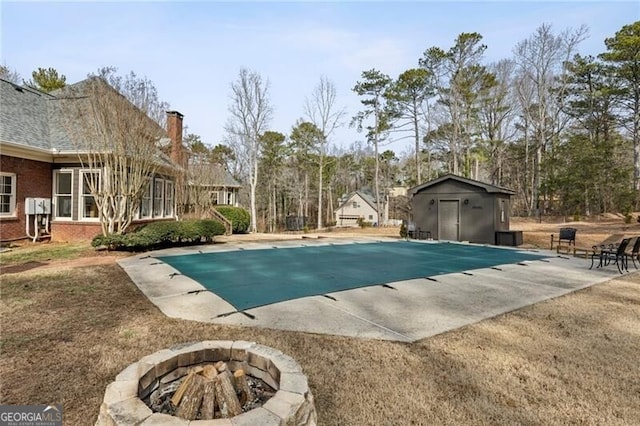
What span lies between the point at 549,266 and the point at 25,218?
51.4 ft

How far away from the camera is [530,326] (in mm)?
4082

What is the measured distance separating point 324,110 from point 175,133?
14.7 metres

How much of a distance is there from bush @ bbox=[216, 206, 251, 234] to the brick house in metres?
5.39

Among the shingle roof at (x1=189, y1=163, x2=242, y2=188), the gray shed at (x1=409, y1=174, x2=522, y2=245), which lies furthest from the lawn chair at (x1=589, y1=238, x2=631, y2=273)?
the shingle roof at (x1=189, y1=163, x2=242, y2=188)

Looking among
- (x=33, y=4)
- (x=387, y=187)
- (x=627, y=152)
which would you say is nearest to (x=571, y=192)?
(x=627, y=152)

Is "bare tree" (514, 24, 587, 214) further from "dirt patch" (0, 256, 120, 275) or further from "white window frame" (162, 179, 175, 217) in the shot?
"dirt patch" (0, 256, 120, 275)

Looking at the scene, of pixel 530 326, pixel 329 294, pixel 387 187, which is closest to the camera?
pixel 530 326

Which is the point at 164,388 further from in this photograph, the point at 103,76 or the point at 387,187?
the point at 387,187

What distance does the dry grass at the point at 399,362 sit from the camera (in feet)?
7.70

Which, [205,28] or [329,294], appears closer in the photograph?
[329,294]

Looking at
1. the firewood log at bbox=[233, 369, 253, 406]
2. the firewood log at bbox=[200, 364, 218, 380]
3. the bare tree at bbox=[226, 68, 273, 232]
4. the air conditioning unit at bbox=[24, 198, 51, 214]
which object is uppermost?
the bare tree at bbox=[226, 68, 273, 232]

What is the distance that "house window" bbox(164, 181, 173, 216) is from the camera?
563 inches

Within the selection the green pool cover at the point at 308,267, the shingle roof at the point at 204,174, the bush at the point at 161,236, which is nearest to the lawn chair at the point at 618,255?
the green pool cover at the point at 308,267

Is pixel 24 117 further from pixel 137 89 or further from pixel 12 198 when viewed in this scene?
pixel 137 89
